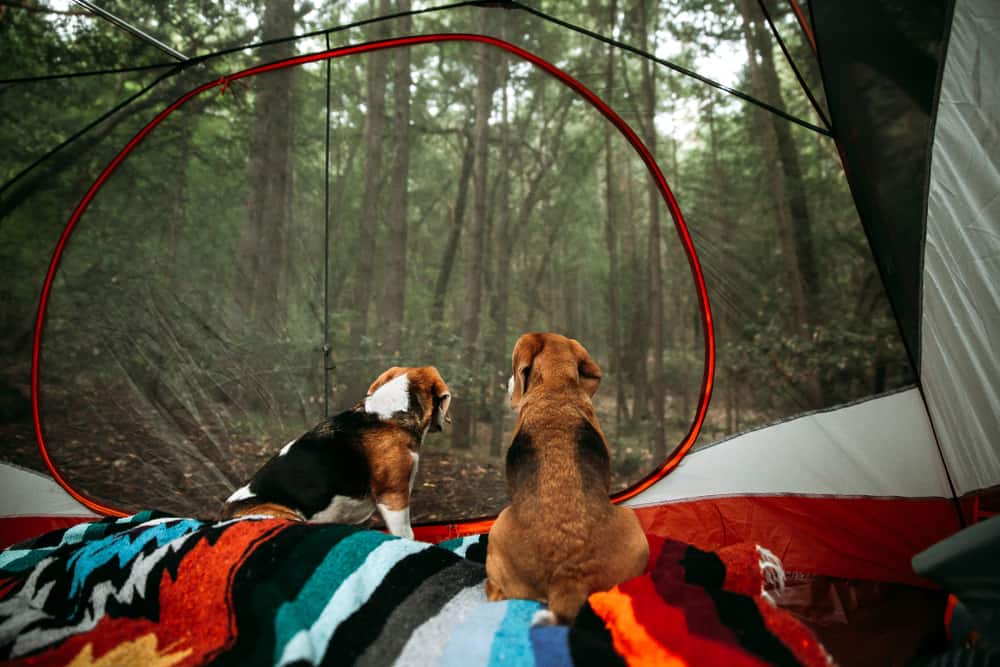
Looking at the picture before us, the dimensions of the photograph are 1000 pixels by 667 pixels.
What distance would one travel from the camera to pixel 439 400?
10.4ft

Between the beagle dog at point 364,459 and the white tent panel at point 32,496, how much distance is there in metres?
1.49

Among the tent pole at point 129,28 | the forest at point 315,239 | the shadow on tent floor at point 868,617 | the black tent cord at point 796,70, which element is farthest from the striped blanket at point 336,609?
the tent pole at point 129,28

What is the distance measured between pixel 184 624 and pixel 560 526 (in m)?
1.34

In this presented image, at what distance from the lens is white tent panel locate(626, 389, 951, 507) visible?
269 centimetres

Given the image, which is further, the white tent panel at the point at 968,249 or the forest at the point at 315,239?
the forest at the point at 315,239

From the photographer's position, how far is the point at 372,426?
3.06 metres

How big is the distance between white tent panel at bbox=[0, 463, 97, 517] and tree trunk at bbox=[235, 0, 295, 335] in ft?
5.83

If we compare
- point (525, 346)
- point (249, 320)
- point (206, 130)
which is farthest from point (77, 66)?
point (525, 346)

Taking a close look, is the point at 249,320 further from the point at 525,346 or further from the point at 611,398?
the point at 611,398

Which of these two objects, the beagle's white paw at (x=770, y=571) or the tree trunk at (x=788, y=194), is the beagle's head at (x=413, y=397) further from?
the tree trunk at (x=788, y=194)

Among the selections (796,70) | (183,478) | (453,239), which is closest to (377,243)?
(453,239)

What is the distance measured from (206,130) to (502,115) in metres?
2.02

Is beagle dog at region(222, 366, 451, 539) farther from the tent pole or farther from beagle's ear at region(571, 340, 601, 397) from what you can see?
the tent pole

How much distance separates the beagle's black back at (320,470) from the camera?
9.02ft
